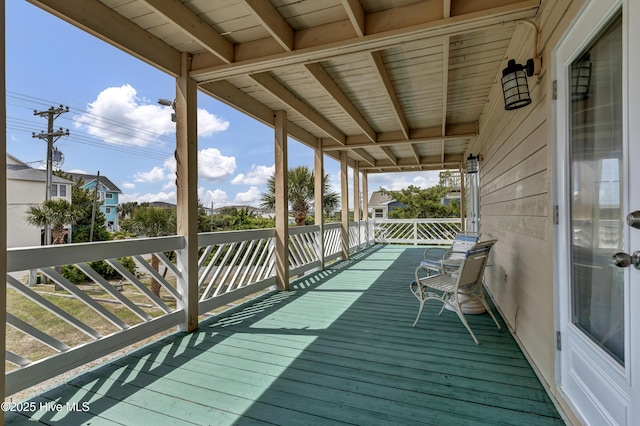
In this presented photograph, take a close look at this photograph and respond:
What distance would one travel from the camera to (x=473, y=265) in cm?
270

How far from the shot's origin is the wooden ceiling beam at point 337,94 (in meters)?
3.07

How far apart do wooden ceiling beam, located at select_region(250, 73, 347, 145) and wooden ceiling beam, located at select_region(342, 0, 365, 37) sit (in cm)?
130

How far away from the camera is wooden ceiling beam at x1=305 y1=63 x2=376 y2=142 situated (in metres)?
3.07

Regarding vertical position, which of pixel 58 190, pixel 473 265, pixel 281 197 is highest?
pixel 58 190

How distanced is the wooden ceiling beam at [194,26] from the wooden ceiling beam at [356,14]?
115cm

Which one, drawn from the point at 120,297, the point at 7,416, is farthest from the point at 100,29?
the point at 7,416

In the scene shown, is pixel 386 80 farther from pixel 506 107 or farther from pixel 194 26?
pixel 194 26

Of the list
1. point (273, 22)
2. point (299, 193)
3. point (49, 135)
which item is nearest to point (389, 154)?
point (299, 193)

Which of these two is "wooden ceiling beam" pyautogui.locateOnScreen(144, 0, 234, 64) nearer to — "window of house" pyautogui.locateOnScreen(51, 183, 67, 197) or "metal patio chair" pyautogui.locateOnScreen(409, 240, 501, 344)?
"metal patio chair" pyautogui.locateOnScreen(409, 240, 501, 344)

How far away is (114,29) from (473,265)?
350 cm

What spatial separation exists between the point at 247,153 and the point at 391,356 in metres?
22.9

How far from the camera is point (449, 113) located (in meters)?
4.72

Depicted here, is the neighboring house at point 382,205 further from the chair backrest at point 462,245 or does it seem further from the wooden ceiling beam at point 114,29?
the wooden ceiling beam at point 114,29

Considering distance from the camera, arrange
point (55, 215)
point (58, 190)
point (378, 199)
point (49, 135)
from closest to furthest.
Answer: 1. point (55, 215)
2. point (58, 190)
3. point (49, 135)
4. point (378, 199)
